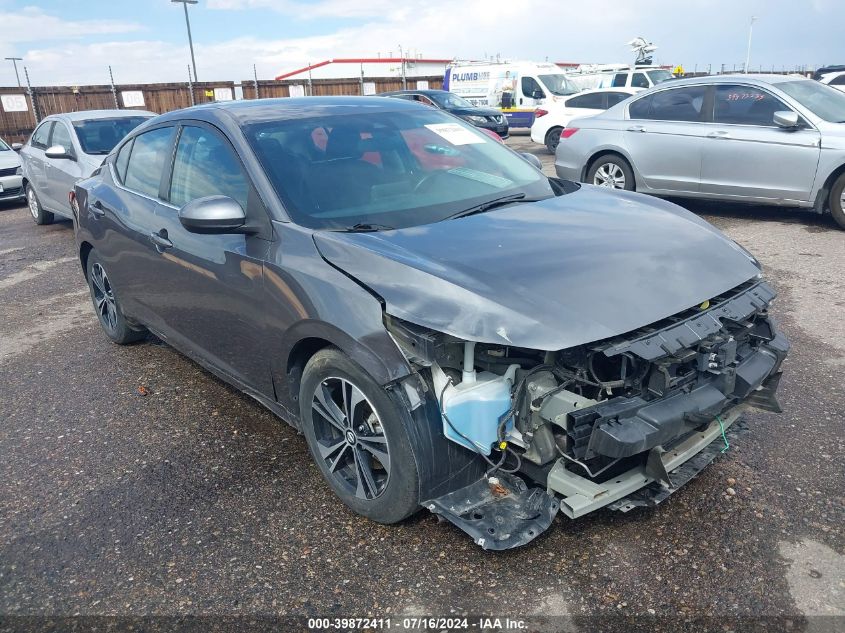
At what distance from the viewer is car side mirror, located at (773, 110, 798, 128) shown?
750cm

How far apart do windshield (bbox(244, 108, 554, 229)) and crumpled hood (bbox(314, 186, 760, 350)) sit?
221 millimetres

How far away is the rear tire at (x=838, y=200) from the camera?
7523 millimetres

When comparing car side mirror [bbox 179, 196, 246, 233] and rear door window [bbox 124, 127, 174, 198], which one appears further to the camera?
rear door window [bbox 124, 127, 174, 198]

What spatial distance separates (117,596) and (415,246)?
181 cm

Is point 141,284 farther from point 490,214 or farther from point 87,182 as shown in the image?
point 490,214

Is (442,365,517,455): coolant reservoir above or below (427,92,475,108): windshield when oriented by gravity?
below

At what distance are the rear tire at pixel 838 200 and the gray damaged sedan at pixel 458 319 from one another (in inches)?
195

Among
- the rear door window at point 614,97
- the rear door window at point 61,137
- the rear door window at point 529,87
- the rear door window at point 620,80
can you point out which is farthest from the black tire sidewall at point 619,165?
the rear door window at point 529,87

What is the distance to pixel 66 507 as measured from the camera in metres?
3.31

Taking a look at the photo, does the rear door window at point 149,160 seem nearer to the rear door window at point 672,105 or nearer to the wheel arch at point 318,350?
the wheel arch at point 318,350

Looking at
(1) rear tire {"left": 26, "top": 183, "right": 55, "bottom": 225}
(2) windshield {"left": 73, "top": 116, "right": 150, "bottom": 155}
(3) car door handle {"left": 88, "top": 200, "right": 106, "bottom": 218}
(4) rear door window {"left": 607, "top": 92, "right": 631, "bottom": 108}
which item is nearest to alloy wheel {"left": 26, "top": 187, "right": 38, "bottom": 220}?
(1) rear tire {"left": 26, "top": 183, "right": 55, "bottom": 225}

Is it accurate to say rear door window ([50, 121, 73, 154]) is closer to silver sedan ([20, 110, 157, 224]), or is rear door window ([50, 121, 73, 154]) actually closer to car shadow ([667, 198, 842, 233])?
silver sedan ([20, 110, 157, 224])

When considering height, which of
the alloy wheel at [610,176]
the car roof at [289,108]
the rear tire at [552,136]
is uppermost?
the car roof at [289,108]

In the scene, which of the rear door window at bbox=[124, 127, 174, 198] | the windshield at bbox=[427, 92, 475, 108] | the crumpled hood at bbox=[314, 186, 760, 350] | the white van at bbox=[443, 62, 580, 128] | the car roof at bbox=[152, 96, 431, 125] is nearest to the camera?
the crumpled hood at bbox=[314, 186, 760, 350]
